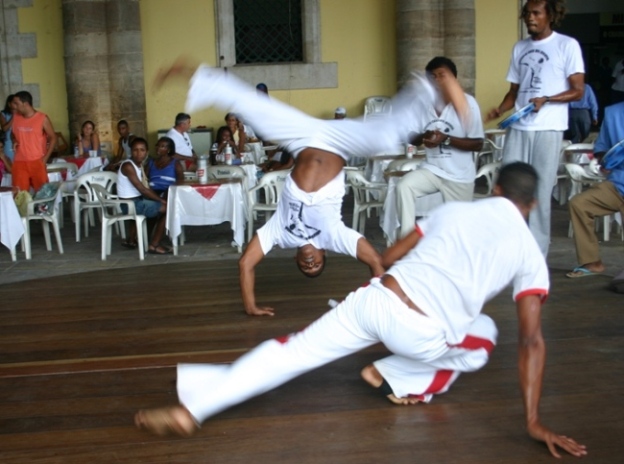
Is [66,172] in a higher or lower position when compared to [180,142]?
lower

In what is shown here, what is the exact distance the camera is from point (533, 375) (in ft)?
11.2

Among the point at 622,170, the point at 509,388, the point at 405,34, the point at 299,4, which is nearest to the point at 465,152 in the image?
the point at 622,170

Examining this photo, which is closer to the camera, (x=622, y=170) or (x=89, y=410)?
(x=89, y=410)

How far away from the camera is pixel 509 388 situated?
4176 millimetres

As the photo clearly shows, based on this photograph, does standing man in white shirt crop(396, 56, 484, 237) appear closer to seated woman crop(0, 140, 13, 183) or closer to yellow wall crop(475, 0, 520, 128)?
seated woman crop(0, 140, 13, 183)

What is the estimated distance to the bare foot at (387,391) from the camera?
13.1 feet

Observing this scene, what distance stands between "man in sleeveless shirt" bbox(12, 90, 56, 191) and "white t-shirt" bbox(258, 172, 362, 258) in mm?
4479

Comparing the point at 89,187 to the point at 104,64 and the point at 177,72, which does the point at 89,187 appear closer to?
the point at 104,64

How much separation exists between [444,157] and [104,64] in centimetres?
738

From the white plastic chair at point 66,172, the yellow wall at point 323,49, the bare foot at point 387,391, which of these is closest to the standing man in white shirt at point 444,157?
the bare foot at point 387,391

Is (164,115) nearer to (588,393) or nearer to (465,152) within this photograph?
(465,152)

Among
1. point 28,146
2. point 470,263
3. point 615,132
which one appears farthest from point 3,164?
point 470,263

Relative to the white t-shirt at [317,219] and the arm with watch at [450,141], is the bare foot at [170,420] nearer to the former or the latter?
the white t-shirt at [317,219]

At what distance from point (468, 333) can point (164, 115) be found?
10.6m
